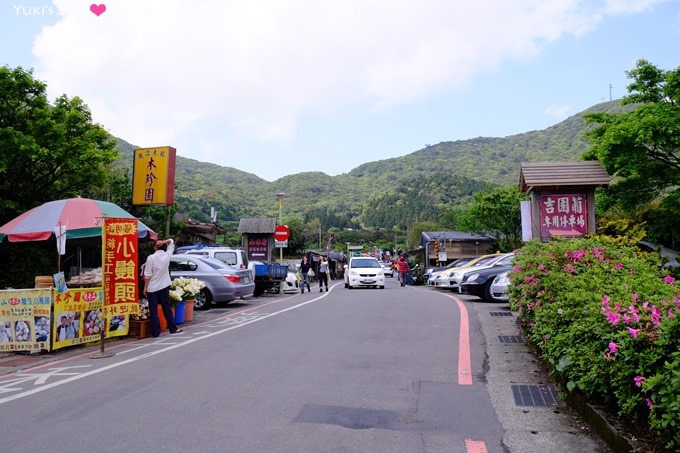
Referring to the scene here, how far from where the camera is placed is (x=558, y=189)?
41.3 feet

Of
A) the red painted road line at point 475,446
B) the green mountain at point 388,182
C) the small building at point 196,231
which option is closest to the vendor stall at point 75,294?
the red painted road line at point 475,446

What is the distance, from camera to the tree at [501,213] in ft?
128

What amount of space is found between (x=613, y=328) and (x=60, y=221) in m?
10.1

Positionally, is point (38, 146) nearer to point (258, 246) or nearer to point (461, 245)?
point (258, 246)

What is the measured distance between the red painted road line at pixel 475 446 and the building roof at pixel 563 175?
895 centimetres

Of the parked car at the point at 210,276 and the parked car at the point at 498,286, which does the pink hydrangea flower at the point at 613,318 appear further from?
the parked car at the point at 210,276

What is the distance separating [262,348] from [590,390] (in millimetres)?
4946

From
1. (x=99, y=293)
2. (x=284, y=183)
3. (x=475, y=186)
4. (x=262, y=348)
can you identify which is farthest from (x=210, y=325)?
(x=284, y=183)

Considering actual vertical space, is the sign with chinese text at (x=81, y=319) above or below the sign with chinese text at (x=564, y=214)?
below

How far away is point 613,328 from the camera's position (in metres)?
4.17

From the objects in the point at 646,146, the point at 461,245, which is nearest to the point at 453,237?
the point at 461,245

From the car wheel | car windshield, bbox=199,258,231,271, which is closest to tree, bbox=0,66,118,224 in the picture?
car windshield, bbox=199,258,231,271

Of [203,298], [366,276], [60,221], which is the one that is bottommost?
[203,298]

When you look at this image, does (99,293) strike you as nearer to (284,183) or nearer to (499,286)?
(499,286)
